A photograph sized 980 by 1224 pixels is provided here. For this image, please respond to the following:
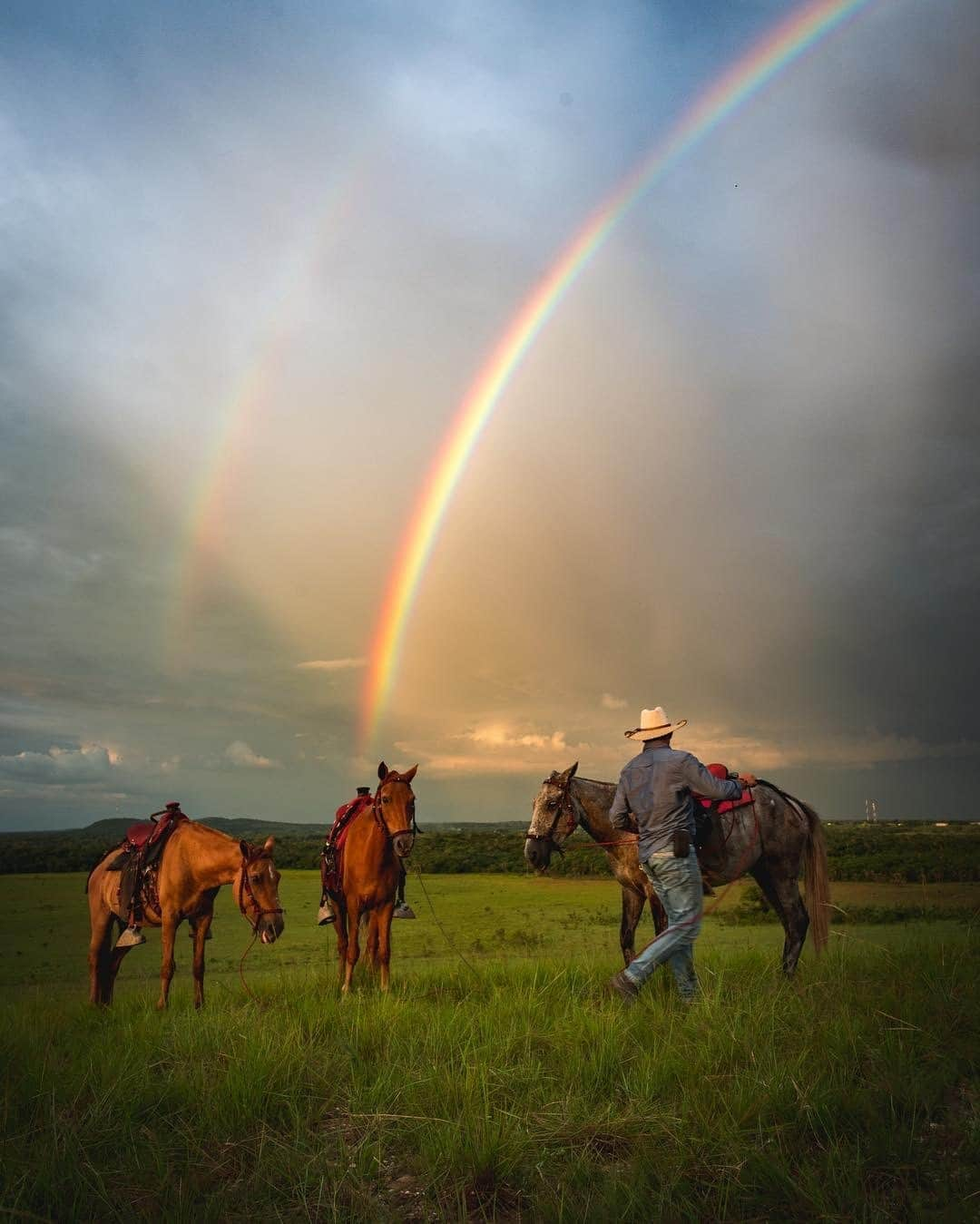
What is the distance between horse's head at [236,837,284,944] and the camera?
8008mm

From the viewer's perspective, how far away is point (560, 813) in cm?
979

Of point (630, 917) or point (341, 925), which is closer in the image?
point (630, 917)

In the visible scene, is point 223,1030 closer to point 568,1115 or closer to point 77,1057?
point 77,1057

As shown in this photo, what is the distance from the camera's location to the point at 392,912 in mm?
9383

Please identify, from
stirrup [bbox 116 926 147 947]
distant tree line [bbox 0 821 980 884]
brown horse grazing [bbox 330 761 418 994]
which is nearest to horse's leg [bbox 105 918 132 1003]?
stirrup [bbox 116 926 147 947]

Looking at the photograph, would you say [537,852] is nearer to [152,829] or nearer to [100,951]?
[152,829]

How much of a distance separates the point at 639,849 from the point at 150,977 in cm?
1155

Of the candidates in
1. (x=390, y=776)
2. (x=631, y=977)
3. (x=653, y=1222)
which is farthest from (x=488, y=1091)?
(x=390, y=776)

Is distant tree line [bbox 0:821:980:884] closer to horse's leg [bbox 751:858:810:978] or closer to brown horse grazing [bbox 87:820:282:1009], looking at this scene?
horse's leg [bbox 751:858:810:978]

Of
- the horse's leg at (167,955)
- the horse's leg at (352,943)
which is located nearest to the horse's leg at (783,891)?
the horse's leg at (352,943)

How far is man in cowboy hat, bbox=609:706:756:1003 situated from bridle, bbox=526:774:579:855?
2.17m

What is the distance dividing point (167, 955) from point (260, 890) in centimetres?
128

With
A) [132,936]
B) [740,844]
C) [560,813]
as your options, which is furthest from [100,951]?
[740,844]

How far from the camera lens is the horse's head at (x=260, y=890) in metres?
8.01
